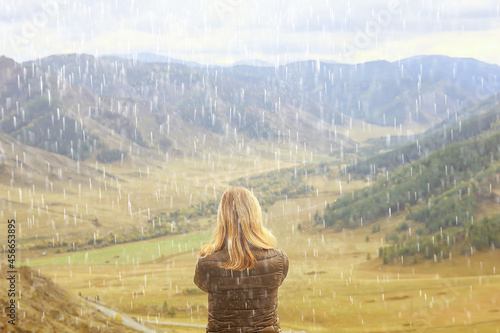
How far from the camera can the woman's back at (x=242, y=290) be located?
265 cm

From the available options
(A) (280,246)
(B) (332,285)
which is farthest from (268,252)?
(A) (280,246)

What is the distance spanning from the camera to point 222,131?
81250mm

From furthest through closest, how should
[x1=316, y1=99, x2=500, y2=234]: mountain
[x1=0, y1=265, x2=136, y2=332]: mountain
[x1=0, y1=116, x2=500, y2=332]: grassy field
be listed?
[x1=316, y1=99, x2=500, y2=234]: mountain → [x1=0, y1=116, x2=500, y2=332]: grassy field → [x1=0, y1=265, x2=136, y2=332]: mountain

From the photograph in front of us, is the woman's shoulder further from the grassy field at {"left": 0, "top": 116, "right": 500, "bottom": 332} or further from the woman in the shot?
the grassy field at {"left": 0, "top": 116, "right": 500, "bottom": 332}

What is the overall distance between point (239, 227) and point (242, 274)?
0.25m

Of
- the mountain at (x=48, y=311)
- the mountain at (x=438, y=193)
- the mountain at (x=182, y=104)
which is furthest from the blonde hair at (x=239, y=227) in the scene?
the mountain at (x=182, y=104)

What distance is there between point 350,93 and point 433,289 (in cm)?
16562

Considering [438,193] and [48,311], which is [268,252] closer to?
[48,311]

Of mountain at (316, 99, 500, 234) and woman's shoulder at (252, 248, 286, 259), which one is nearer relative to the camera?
woman's shoulder at (252, 248, 286, 259)

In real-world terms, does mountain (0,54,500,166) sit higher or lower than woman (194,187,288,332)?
higher

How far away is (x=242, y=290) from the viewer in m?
2.66

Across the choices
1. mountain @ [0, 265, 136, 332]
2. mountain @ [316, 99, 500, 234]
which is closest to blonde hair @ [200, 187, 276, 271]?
mountain @ [0, 265, 136, 332]

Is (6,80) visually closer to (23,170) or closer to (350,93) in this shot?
(23,170)

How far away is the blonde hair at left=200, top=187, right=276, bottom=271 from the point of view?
2.69 metres
